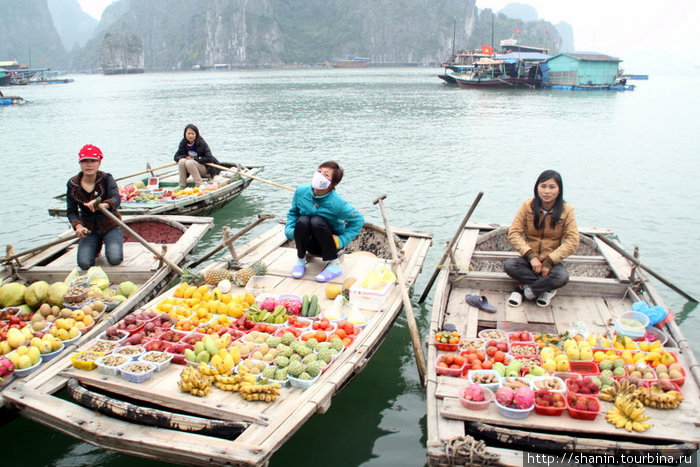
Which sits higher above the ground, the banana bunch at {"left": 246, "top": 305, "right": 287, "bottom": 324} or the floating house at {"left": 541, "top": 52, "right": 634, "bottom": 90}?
the floating house at {"left": 541, "top": 52, "right": 634, "bottom": 90}

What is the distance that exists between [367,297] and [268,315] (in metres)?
1.06

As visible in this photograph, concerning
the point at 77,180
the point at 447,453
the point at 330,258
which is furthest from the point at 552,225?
the point at 77,180

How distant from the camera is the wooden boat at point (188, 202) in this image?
9.19m

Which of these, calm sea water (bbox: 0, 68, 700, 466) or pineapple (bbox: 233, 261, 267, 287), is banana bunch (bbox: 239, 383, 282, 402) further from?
pineapple (bbox: 233, 261, 267, 287)

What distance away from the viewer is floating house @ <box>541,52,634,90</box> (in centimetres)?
4953

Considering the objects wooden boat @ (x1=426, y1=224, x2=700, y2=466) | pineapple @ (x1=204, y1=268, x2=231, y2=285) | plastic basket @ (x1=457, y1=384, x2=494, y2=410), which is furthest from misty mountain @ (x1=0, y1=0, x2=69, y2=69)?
plastic basket @ (x1=457, y1=384, x2=494, y2=410)

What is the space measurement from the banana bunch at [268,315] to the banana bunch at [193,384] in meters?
1.11

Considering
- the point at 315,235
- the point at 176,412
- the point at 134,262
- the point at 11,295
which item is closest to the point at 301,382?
the point at 176,412

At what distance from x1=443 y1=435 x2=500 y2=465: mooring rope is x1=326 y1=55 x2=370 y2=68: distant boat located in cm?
13558

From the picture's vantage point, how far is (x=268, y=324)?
4832 mm

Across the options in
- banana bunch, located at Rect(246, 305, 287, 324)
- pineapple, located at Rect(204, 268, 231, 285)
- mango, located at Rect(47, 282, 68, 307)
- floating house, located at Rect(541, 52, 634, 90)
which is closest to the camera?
banana bunch, located at Rect(246, 305, 287, 324)

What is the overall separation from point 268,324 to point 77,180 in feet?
10.4

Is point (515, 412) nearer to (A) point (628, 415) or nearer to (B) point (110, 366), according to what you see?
(A) point (628, 415)

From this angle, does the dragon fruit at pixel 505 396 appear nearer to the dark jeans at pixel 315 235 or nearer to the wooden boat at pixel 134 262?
the dark jeans at pixel 315 235
